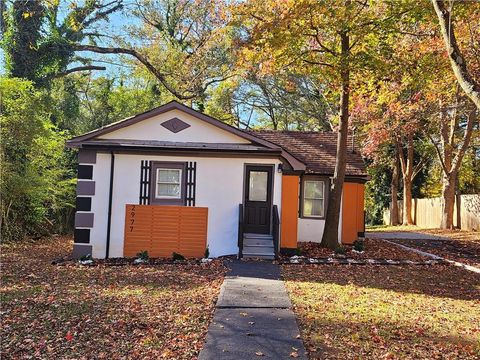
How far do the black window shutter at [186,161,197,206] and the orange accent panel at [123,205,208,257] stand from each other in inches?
21.3

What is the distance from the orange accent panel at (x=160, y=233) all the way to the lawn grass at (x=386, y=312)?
3.36m

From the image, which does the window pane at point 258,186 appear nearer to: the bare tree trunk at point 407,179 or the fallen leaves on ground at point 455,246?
the fallen leaves on ground at point 455,246

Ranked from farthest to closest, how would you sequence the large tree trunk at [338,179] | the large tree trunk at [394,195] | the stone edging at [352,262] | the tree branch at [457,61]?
the large tree trunk at [394,195], the large tree trunk at [338,179], the stone edging at [352,262], the tree branch at [457,61]

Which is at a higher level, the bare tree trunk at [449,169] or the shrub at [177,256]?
the bare tree trunk at [449,169]

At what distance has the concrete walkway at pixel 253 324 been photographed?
16.3 ft

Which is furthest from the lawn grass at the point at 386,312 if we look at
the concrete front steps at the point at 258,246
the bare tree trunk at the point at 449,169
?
the bare tree trunk at the point at 449,169

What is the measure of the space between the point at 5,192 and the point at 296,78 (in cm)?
2034

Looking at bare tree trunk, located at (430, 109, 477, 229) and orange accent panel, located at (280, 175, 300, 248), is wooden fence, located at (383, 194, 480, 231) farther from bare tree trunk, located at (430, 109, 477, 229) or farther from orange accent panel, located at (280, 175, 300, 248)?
orange accent panel, located at (280, 175, 300, 248)

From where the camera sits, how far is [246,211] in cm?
1356

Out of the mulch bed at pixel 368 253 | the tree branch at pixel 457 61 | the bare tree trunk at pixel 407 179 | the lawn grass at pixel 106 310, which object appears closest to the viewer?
the lawn grass at pixel 106 310

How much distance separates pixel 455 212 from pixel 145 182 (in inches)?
758

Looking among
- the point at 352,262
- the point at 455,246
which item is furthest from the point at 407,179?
the point at 352,262

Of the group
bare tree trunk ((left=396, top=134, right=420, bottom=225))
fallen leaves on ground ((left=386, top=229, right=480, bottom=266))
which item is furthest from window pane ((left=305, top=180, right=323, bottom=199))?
bare tree trunk ((left=396, top=134, right=420, bottom=225))

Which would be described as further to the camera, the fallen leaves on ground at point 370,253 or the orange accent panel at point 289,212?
the orange accent panel at point 289,212
